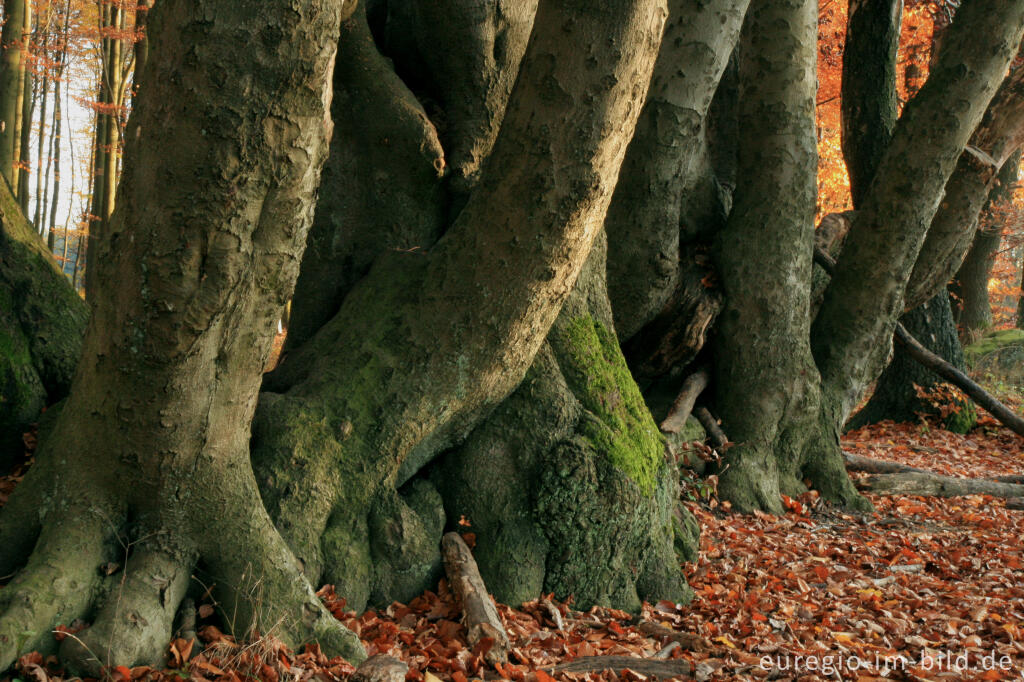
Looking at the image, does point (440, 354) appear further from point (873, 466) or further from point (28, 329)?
point (873, 466)

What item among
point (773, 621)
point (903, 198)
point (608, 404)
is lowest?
point (773, 621)

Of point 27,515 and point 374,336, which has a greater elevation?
point 374,336

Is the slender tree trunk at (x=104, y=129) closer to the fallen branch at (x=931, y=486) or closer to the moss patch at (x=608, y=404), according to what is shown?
the moss patch at (x=608, y=404)

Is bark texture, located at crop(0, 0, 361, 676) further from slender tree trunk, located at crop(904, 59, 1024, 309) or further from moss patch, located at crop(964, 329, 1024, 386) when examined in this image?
moss patch, located at crop(964, 329, 1024, 386)

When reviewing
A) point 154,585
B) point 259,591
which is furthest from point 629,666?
point 154,585

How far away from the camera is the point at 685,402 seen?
6199mm

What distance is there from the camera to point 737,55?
7297mm

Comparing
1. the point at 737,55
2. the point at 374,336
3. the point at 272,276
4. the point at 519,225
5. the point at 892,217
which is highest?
the point at 737,55

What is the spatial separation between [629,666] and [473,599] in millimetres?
774

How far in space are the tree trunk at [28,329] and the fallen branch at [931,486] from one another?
22.8 ft

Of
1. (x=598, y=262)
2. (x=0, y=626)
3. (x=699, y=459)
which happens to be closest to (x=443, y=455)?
(x=598, y=262)

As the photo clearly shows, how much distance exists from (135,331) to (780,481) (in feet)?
17.8

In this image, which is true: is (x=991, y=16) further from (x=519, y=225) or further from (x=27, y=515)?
(x=27, y=515)

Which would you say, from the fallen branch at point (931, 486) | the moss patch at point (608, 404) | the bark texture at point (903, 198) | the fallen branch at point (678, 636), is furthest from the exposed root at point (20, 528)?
the fallen branch at point (931, 486)
